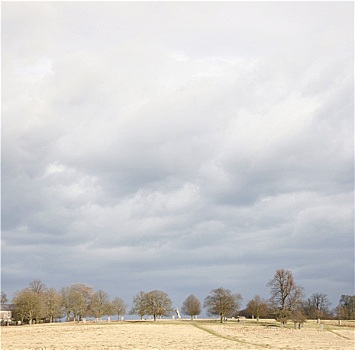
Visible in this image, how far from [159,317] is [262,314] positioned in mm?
30482

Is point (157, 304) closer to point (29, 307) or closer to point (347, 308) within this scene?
point (29, 307)

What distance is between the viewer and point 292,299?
414 feet

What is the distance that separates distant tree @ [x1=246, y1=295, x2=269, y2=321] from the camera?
142 m

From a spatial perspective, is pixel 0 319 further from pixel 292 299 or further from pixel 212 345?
pixel 212 345

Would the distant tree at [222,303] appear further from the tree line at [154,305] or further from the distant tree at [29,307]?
the distant tree at [29,307]

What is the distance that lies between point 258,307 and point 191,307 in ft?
70.5

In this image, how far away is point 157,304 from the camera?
482 ft

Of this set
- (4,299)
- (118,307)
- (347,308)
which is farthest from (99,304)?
(347,308)

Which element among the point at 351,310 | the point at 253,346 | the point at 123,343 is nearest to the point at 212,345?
the point at 253,346

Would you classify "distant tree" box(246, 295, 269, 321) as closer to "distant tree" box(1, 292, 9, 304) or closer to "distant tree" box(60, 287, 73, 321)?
"distant tree" box(60, 287, 73, 321)

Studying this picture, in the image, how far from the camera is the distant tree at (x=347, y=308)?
16538 centimetres

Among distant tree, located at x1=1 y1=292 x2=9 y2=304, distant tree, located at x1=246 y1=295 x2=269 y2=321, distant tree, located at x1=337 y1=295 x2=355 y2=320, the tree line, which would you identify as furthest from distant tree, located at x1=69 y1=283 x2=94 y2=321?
distant tree, located at x1=337 y1=295 x2=355 y2=320


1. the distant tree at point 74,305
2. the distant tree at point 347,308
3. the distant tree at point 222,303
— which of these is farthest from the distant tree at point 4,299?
the distant tree at point 347,308

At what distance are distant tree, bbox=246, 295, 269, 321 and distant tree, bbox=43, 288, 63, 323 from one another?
56961mm
